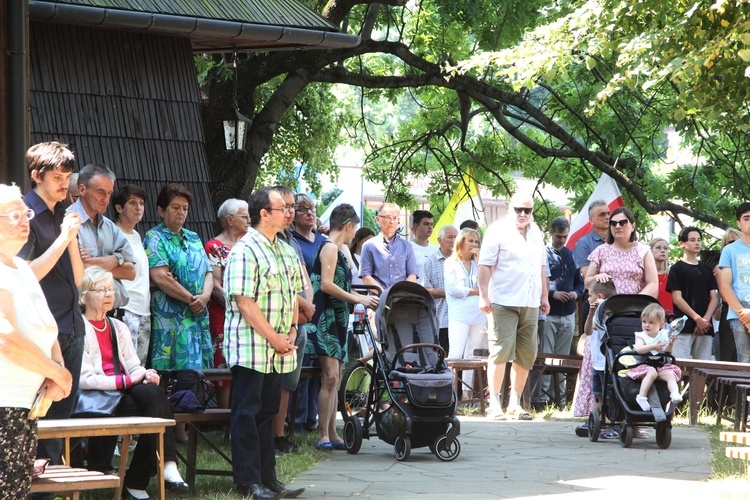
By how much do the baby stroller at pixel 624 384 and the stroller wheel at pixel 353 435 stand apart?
7.23 feet

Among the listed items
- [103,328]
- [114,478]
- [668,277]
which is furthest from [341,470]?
[668,277]

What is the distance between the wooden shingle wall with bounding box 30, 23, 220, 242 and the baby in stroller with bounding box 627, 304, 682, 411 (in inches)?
156

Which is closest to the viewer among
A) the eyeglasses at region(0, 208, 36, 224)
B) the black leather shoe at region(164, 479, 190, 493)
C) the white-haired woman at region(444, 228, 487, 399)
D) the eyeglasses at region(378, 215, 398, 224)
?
the eyeglasses at region(0, 208, 36, 224)

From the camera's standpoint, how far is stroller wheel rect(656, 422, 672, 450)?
31.7ft

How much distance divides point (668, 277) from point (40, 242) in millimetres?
8952

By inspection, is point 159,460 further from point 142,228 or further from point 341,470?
point 142,228

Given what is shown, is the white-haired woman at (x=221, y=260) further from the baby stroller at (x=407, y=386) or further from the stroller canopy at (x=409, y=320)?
the stroller canopy at (x=409, y=320)

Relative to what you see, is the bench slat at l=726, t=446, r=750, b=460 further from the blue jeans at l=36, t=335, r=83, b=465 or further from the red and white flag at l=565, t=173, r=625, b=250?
the red and white flag at l=565, t=173, r=625, b=250

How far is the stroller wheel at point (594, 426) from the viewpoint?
10086mm

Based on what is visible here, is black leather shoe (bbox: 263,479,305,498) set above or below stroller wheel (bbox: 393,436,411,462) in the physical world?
below

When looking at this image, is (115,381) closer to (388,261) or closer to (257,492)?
(257,492)

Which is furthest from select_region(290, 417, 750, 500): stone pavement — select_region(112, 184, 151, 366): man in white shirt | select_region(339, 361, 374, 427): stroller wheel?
select_region(112, 184, 151, 366): man in white shirt

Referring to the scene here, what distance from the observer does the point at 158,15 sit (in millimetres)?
9641

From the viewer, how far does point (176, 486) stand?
714 cm
